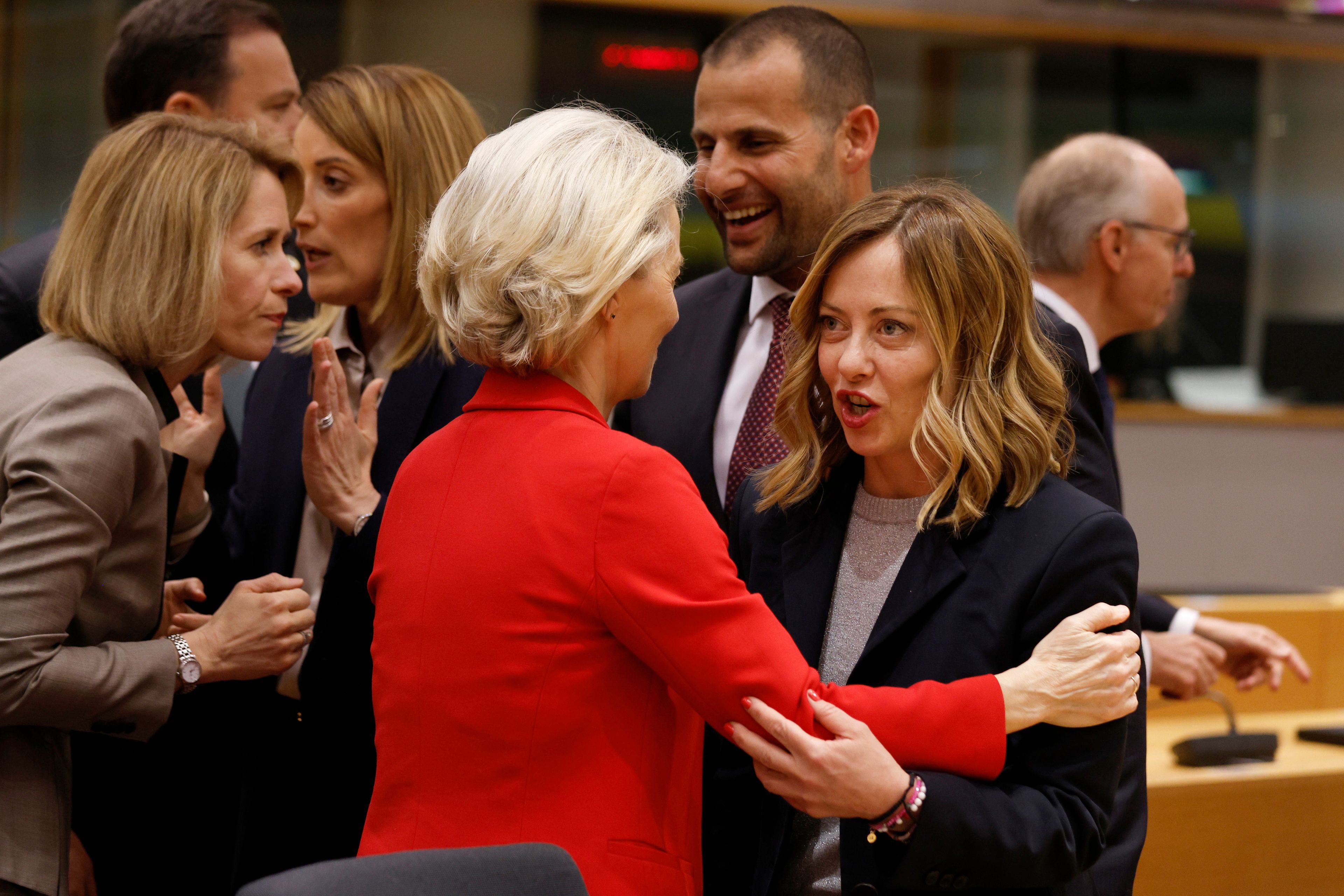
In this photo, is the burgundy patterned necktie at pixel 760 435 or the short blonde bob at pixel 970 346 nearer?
the short blonde bob at pixel 970 346

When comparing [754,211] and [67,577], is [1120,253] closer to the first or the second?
[754,211]

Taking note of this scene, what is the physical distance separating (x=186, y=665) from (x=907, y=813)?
1060 millimetres

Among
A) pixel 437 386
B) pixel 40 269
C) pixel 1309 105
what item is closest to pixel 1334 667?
pixel 437 386

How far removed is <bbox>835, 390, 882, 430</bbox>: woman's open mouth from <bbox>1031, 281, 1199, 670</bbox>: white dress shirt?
1037mm

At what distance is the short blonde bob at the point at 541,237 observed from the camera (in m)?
1.40

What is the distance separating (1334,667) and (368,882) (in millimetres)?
2712

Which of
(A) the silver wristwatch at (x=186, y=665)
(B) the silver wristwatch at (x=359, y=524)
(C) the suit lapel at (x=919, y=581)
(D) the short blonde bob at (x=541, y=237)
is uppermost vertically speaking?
(D) the short blonde bob at (x=541, y=237)

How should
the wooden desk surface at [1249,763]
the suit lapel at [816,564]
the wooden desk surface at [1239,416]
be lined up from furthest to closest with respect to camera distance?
the wooden desk surface at [1239,416] → the wooden desk surface at [1249,763] → the suit lapel at [816,564]

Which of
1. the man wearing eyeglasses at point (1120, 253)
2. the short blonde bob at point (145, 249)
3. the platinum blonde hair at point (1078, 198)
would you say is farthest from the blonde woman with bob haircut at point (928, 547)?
the platinum blonde hair at point (1078, 198)

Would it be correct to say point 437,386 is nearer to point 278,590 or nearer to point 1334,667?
point 278,590

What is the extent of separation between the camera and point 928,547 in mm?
1606

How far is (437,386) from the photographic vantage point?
220cm

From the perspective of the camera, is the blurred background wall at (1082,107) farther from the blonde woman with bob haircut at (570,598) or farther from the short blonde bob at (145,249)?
the blonde woman with bob haircut at (570,598)

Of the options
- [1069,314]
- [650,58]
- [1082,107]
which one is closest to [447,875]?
[1069,314]
